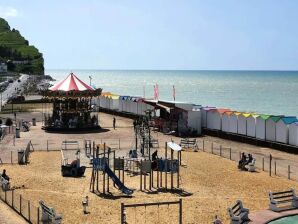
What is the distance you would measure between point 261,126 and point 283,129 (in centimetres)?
272

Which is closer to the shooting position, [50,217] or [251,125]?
[50,217]

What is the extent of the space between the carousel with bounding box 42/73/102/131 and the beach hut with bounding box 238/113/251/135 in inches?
581

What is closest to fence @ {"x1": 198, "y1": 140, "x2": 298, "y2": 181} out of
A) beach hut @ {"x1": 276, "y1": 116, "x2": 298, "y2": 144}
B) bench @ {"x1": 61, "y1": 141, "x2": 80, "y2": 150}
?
beach hut @ {"x1": 276, "y1": 116, "x2": 298, "y2": 144}

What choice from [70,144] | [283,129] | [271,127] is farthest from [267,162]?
[70,144]

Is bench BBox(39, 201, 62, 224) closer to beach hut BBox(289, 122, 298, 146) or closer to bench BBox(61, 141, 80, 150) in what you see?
bench BBox(61, 141, 80, 150)

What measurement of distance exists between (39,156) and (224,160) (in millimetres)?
12546

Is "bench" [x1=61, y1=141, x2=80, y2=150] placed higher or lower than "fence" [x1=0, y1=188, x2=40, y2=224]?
higher

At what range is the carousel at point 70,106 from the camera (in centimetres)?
5131

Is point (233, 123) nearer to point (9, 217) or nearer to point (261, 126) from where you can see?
point (261, 126)

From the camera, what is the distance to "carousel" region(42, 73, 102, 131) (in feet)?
168

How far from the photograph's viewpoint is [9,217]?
20.7 metres

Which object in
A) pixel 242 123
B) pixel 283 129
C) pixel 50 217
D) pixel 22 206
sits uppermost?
pixel 242 123

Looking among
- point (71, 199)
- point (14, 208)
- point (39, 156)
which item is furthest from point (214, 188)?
point (39, 156)

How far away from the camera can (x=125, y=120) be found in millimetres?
63156
